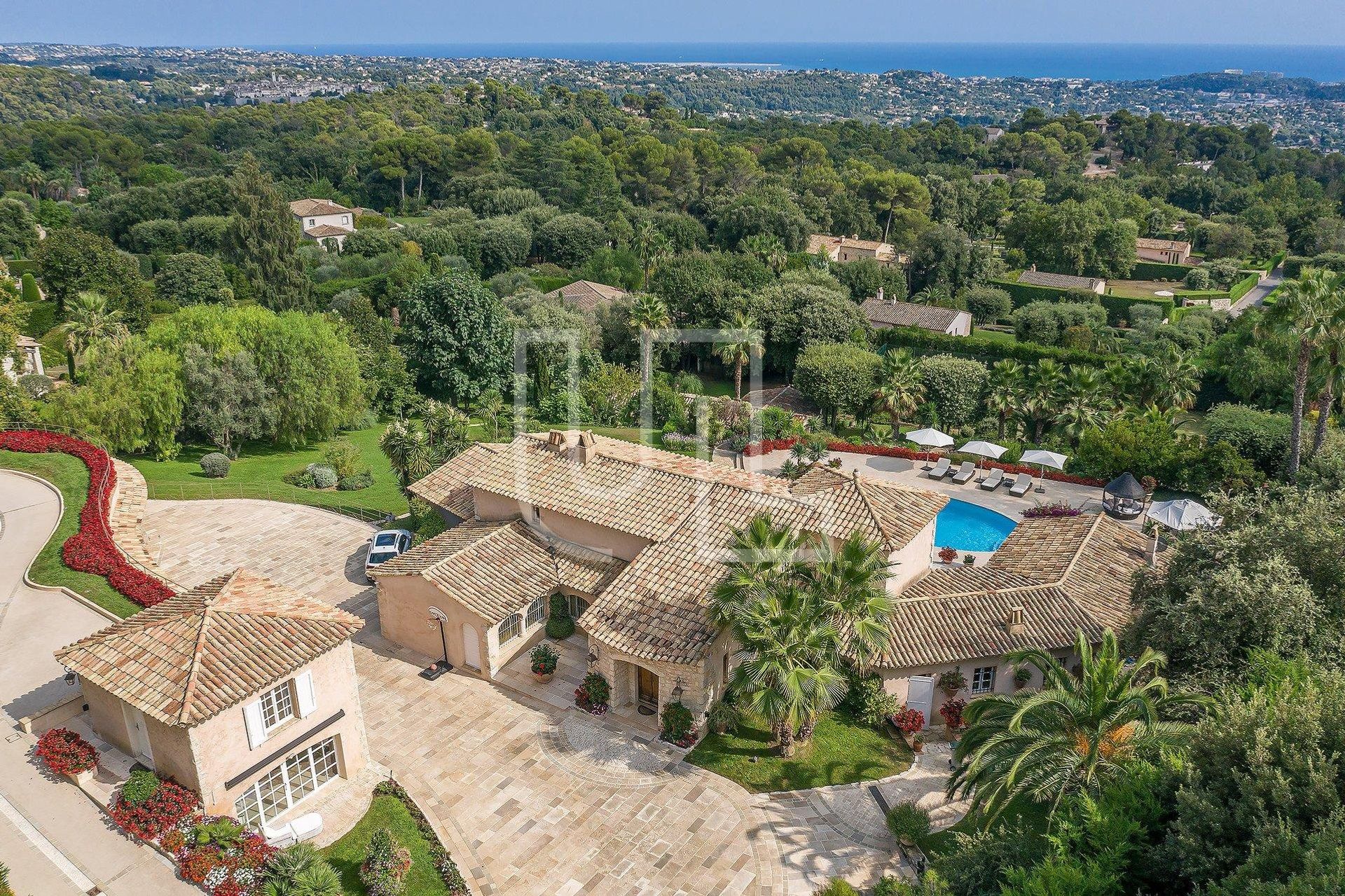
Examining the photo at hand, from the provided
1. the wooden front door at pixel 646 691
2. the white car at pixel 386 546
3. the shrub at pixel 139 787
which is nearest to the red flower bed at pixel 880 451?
the white car at pixel 386 546

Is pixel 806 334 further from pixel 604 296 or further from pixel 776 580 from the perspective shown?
pixel 776 580

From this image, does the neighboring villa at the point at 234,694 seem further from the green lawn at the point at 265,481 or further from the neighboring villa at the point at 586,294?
the neighboring villa at the point at 586,294

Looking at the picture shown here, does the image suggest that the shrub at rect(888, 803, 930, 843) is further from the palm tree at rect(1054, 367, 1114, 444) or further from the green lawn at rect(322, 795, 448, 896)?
the palm tree at rect(1054, 367, 1114, 444)

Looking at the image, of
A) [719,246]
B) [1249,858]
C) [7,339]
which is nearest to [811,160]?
[719,246]

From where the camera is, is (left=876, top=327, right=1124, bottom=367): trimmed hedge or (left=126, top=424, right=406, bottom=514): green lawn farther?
(left=876, top=327, right=1124, bottom=367): trimmed hedge

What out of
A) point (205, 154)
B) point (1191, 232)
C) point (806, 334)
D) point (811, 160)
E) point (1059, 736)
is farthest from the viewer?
point (205, 154)

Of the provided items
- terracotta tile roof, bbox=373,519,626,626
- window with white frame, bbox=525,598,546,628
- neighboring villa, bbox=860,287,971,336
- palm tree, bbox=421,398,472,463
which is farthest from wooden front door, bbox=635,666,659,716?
neighboring villa, bbox=860,287,971,336

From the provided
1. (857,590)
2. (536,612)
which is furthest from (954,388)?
(857,590)
